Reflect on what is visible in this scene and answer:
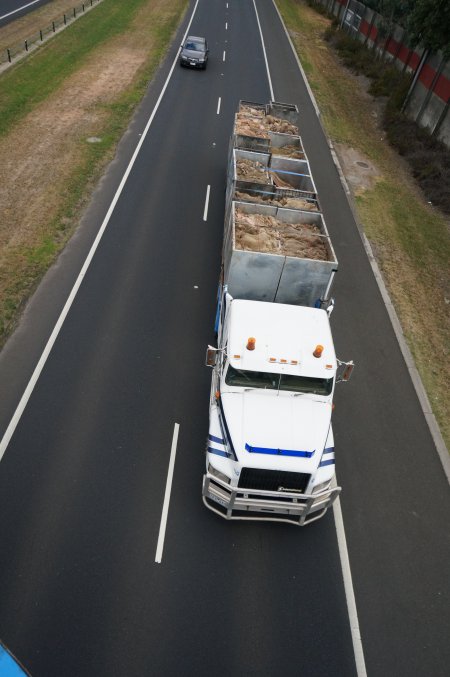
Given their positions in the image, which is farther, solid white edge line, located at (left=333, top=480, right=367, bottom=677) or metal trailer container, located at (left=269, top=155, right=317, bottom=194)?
metal trailer container, located at (left=269, top=155, right=317, bottom=194)

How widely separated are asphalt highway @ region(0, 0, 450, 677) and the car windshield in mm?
24262

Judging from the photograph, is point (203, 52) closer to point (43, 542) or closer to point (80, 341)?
point (80, 341)

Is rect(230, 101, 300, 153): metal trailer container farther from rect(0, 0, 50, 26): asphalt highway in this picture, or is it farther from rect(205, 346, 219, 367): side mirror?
rect(0, 0, 50, 26): asphalt highway

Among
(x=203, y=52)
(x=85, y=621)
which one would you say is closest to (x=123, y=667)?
(x=85, y=621)

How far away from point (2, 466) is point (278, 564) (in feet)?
20.5

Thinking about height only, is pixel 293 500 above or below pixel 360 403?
above

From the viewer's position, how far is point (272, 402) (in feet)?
32.8

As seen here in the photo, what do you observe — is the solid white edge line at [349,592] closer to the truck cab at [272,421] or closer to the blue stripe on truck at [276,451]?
the truck cab at [272,421]

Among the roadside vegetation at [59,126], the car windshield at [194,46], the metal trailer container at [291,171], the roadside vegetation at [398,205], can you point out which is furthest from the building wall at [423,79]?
the roadside vegetation at [59,126]

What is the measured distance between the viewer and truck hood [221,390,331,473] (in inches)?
364

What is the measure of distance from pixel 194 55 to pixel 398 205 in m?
21.1

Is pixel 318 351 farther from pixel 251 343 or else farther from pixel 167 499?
pixel 167 499

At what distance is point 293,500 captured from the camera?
956 centimetres

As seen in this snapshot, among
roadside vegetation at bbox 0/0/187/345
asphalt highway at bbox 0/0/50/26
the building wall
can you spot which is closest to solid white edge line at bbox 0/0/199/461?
roadside vegetation at bbox 0/0/187/345
